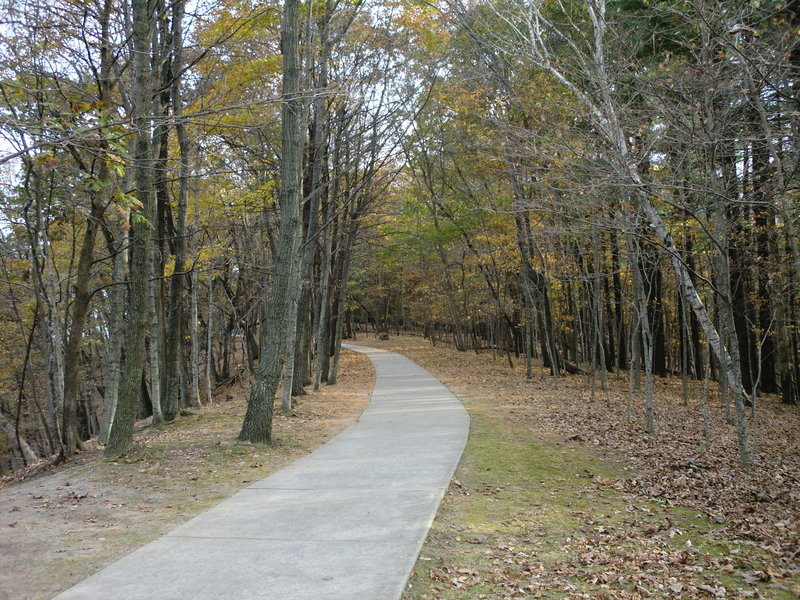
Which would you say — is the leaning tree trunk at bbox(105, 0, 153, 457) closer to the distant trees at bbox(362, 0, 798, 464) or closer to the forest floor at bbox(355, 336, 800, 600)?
the forest floor at bbox(355, 336, 800, 600)

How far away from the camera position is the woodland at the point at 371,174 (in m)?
7.18

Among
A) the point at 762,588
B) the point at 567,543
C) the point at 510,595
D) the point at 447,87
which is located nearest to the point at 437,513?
the point at 567,543

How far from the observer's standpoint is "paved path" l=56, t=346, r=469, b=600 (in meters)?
3.83

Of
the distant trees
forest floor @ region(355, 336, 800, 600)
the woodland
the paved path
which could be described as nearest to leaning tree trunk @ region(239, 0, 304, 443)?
the woodland

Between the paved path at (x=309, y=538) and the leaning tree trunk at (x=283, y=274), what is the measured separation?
1.07 meters

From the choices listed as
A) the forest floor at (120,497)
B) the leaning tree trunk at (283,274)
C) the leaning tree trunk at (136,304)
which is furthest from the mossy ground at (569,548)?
the leaning tree trunk at (136,304)

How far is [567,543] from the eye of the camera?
4.98 meters

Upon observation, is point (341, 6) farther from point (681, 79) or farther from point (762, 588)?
point (762, 588)

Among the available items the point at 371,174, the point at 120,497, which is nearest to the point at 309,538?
the point at 120,497

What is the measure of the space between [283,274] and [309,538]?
490 cm

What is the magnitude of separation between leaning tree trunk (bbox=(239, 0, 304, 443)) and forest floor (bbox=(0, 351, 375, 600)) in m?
0.46

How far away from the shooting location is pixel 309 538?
484 centimetres

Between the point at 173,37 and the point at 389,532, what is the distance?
10589mm

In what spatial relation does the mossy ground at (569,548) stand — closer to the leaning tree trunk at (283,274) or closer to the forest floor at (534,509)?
the forest floor at (534,509)
